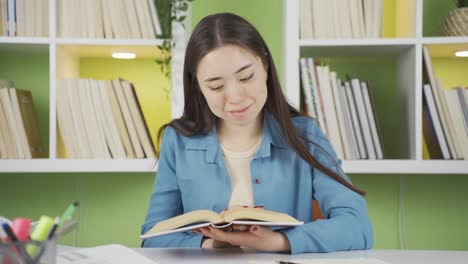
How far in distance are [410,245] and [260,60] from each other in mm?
1257

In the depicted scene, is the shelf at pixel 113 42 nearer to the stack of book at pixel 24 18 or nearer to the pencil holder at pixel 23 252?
the stack of book at pixel 24 18

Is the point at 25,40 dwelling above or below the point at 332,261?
above

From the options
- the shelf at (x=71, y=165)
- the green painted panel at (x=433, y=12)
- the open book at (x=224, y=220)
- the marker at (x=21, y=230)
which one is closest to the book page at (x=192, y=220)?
the open book at (x=224, y=220)

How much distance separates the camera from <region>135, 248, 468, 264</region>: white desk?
1071 millimetres

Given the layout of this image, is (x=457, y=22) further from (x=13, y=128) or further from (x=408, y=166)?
(x=13, y=128)

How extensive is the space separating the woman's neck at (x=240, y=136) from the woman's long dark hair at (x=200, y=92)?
46 millimetres

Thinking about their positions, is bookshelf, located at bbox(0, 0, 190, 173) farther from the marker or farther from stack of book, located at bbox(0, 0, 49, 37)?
the marker

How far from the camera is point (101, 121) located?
201cm

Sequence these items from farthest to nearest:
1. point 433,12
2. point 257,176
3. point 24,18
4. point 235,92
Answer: point 433,12 → point 24,18 → point 257,176 → point 235,92

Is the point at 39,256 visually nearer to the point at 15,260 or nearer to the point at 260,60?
the point at 15,260

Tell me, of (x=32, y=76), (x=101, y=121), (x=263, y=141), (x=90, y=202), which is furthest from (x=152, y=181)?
(x=263, y=141)

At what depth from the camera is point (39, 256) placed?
692mm

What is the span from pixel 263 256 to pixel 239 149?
47cm

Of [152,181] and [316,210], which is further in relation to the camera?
[152,181]
